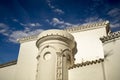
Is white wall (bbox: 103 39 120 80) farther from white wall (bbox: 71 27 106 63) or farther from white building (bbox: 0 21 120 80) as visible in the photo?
white wall (bbox: 71 27 106 63)

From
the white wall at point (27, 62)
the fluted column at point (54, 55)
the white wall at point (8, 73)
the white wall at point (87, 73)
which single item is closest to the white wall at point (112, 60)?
the white wall at point (87, 73)

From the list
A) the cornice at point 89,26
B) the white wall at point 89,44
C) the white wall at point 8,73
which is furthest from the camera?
the white wall at point 8,73

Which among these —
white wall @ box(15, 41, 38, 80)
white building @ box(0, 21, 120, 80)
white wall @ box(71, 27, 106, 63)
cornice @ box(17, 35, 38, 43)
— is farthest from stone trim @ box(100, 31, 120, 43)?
cornice @ box(17, 35, 38, 43)

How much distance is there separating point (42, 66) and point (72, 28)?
19.5ft

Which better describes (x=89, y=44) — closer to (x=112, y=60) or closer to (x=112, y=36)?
(x=112, y=36)

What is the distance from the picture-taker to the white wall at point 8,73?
1996cm

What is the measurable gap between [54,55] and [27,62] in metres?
5.09

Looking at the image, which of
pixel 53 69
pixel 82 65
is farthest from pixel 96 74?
pixel 53 69

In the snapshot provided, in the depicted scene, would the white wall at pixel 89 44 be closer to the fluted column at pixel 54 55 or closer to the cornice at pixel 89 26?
the cornice at pixel 89 26

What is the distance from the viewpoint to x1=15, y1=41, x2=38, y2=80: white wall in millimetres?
18406

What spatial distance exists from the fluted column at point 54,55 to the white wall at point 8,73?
557cm

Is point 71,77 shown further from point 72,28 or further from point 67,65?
point 72,28

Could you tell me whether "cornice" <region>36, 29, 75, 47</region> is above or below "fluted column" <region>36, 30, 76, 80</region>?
above

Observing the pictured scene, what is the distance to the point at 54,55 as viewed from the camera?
1528 cm
